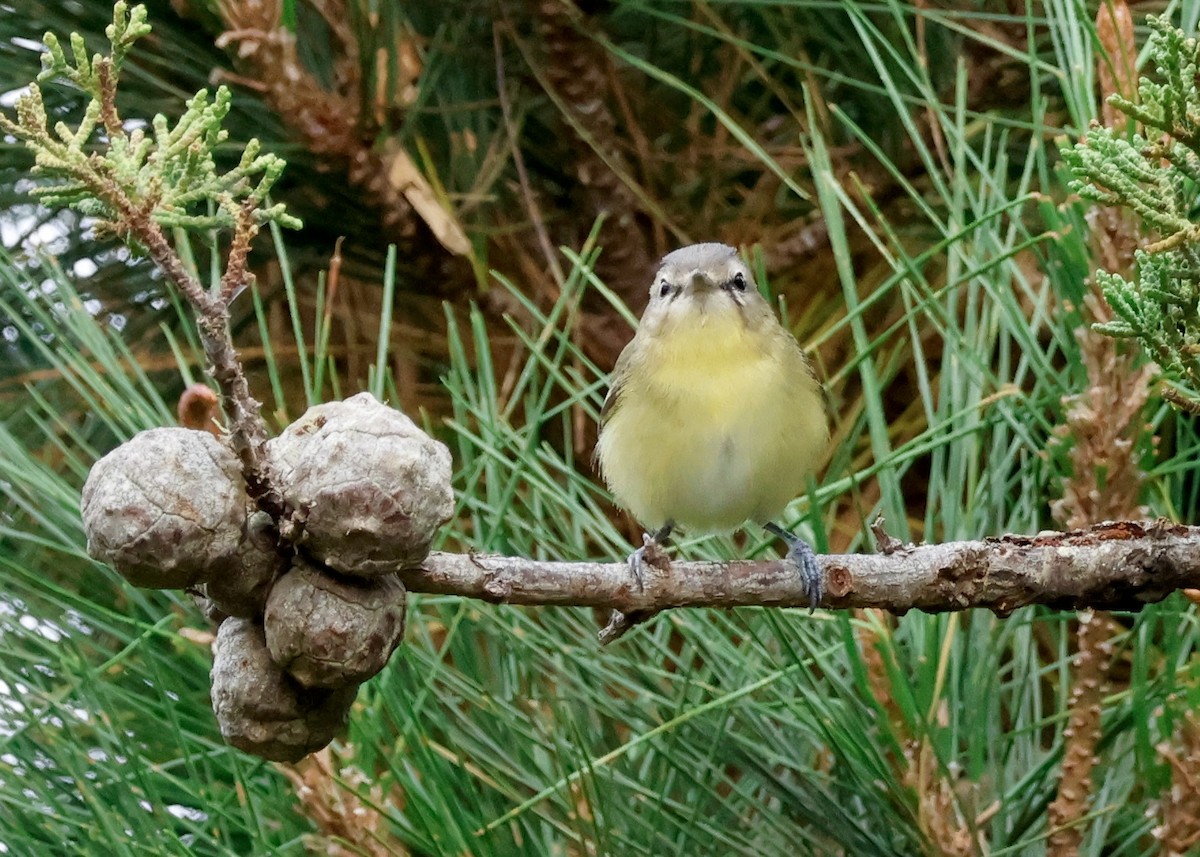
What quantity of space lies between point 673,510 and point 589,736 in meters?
0.40

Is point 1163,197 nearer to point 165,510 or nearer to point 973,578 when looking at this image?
point 973,578

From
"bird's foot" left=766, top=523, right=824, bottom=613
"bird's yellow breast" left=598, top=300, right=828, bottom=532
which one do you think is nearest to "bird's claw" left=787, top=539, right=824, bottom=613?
"bird's foot" left=766, top=523, right=824, bottom=613

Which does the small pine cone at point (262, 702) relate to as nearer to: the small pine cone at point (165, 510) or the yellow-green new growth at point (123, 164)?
the small pine cone at point (165, 510)

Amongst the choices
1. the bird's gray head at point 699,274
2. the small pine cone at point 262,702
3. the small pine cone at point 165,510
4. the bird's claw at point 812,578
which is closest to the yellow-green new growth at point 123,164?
the small pine cone at point 165,510

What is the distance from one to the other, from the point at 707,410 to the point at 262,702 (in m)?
0.82

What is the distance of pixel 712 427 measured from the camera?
143 centimetres

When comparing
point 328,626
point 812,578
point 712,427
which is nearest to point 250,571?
point 328,626

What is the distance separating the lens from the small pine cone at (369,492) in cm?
62

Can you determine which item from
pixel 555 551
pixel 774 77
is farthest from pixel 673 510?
pixel 774 77

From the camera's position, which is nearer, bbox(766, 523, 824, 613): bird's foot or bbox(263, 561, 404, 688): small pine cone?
bbox(263, 561, 404, 688): small pine cone

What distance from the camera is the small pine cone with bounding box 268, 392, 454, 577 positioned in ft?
2.05

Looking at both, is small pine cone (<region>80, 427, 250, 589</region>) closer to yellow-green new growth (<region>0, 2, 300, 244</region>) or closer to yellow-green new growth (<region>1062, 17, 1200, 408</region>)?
yellow-green new growth (<region>0, 2, 300, 244</region>)

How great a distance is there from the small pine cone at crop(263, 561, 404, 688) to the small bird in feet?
2.55

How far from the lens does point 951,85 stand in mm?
1482
